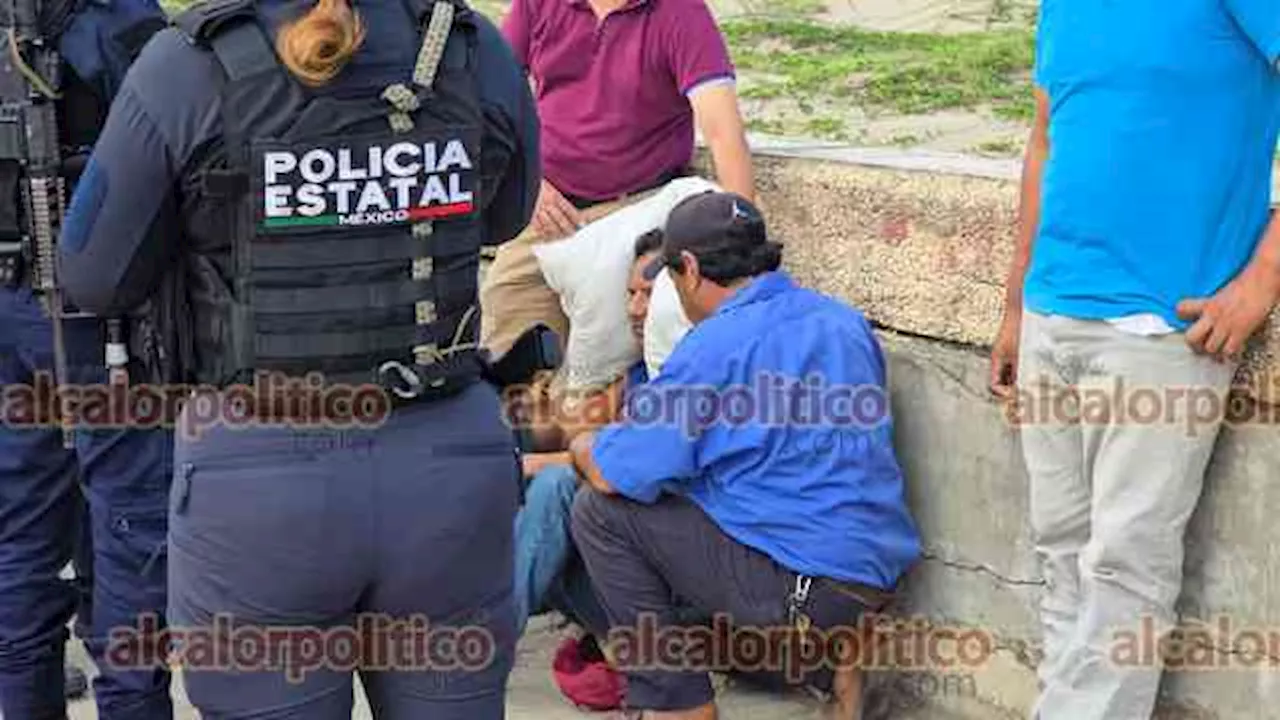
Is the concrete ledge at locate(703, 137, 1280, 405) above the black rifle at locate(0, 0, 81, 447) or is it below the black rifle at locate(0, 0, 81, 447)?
below

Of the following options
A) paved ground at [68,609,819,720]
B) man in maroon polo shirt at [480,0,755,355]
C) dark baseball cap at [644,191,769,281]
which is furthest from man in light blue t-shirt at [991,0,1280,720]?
man in maroon polo shirt at [480,0,755,355]

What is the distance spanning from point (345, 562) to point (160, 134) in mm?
621

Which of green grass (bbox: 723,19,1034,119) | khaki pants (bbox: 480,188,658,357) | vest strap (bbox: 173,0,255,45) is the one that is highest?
vest strap (bbox: 173,0,255,45)

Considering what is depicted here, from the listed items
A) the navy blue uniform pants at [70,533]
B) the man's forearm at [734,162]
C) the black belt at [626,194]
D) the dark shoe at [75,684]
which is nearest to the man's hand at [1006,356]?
the man's forearm at [734,162]

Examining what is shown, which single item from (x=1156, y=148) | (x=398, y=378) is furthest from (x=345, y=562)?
(x=1156, y=148)

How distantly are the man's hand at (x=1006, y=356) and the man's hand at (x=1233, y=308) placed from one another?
0.51m

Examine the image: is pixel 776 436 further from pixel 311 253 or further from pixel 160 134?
pixel 160 134

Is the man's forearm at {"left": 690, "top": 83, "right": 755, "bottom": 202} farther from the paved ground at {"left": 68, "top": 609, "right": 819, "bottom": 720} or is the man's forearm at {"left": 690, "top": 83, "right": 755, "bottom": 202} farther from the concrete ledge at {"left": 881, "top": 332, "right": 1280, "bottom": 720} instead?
the paved ground at {"left": 68, "top": 609, "right": 819, "bottom": 720}

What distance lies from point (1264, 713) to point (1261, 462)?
0.49 metres

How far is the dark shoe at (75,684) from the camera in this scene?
A: 14.8ft

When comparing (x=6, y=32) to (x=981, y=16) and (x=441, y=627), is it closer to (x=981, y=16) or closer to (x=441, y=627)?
(x=441, y=627)

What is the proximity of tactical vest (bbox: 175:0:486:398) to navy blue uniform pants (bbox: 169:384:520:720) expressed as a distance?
98 mm

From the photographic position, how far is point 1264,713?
12.0 ft

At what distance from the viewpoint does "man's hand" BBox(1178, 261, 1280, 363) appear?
322cm
